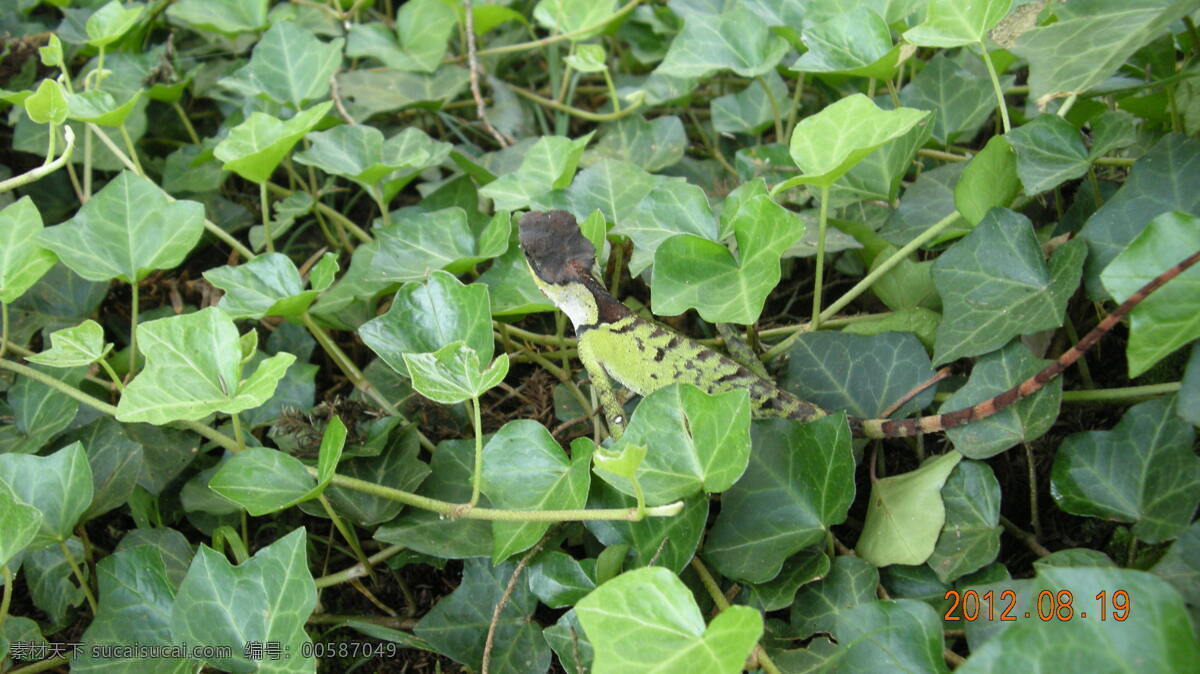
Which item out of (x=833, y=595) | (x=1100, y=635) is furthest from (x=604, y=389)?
(x=1100, y=635)

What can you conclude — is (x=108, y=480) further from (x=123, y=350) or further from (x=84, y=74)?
(x=84, y=74)

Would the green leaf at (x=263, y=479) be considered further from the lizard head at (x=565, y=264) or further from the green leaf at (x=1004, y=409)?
the green leaf at (x=1004, y=409)

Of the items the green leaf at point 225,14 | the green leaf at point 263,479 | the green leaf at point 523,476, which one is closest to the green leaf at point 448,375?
the green leaf at point 523,476

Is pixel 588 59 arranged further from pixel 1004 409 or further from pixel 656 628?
pixel 656 628

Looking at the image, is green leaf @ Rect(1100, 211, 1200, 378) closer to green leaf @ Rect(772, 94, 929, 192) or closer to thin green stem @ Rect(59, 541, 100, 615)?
green leaf @ Rect(772, 94, 929, 192)

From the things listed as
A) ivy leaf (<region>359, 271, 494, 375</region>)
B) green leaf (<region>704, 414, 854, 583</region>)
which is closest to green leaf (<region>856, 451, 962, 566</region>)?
green leaf (<region>704, 414, 854, 583</region>)

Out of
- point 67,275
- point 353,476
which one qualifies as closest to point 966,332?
point 353,476
